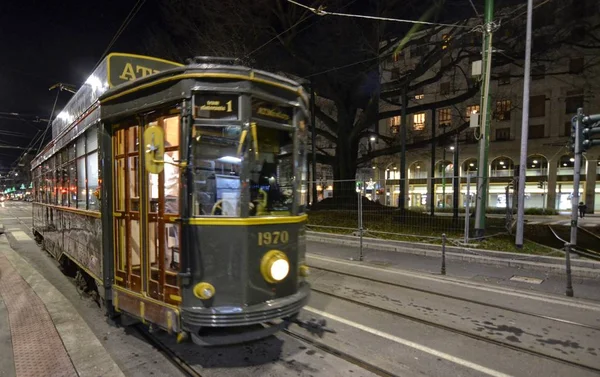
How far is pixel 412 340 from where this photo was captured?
→ 4.70 metres

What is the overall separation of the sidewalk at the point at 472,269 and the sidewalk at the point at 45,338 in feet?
22.5

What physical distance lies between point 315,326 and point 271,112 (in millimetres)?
3260

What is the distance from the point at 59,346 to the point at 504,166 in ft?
145

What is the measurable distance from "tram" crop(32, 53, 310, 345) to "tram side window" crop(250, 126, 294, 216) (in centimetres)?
1

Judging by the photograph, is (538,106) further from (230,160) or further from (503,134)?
(230,160)

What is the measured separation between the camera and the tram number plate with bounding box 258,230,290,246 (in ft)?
12.3

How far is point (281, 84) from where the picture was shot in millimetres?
3977

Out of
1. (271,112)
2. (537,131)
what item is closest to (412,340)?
(271,112)

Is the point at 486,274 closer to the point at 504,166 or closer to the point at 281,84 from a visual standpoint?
→ the point at 281,84

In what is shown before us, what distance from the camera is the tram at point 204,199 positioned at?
141 inches

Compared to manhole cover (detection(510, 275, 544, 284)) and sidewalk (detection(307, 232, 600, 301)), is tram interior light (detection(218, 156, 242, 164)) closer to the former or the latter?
sidewalk (detection(307, 232, 600, 301))

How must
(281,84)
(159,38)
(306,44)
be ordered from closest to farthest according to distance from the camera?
(281,84) < (306,44) < (159,38)

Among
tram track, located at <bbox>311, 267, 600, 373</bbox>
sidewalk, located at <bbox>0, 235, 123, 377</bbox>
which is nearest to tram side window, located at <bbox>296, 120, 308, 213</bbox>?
tram track, located at <bbox>311, 267, 600, 373</bbox>

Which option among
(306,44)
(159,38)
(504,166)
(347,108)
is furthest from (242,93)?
(504,166)
